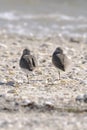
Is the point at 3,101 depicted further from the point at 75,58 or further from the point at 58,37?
the point at 58,37

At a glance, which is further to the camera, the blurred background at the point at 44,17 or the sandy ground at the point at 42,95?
the blurred background at the point at 44,17

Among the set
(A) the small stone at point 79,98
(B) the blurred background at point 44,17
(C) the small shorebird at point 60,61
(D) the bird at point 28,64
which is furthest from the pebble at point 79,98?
(B) the blurred background at point 44,17

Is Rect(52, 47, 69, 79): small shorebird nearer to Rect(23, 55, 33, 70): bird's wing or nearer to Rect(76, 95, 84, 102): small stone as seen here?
Rect(23, 55, 33, 70): bird's wing

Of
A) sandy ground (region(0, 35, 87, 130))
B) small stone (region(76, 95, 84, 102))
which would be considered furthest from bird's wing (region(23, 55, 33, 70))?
small stone (region(76, 95, 84, 102))

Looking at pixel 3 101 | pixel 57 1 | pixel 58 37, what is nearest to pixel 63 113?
pixel 3 101

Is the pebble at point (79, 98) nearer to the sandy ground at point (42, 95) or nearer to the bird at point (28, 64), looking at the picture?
the sandy ground at point (42, 95)
